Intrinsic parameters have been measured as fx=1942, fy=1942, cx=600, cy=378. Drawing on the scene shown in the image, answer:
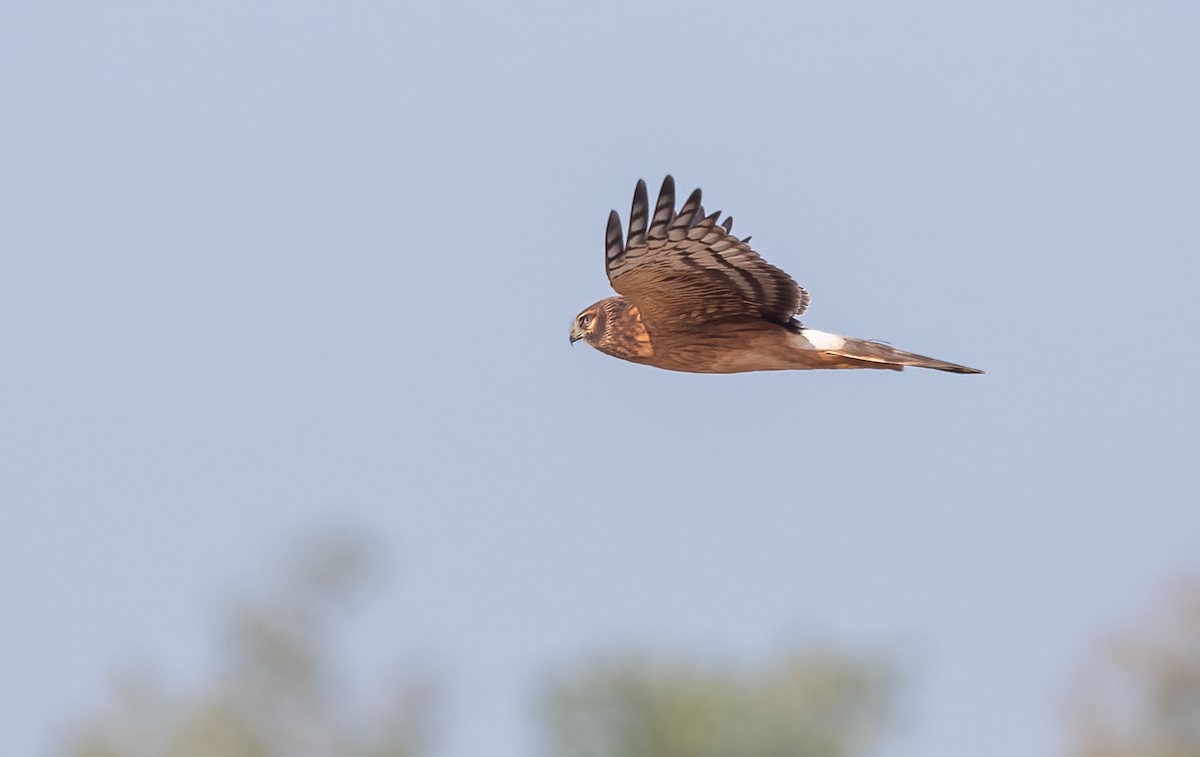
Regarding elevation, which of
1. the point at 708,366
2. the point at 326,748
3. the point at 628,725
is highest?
the point at 708,366

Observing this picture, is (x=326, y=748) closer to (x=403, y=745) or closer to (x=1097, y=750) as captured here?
(x=403, y=745)

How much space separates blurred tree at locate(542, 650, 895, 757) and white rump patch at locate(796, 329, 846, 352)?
41.4 feet

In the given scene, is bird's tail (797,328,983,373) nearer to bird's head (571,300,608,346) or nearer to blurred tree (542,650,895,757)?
bird's head (571,300,608,346)

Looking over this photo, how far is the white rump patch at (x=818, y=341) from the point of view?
812 centimetres

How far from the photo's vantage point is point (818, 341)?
8164mm

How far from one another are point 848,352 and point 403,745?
2023cm

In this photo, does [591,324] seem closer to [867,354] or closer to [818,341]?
[818,341]

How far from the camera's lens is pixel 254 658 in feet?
97.6

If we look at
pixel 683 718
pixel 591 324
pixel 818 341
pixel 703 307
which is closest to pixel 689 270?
pixel 703 307

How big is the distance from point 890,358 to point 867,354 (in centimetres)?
10

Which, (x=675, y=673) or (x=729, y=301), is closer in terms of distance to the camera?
(x=729, y=301)

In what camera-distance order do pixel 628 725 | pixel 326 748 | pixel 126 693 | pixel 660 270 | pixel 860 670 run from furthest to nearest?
pixel 326 748 → pixel 126 693 → pixel 860 670 → pixel 628 725 → pixel 660 270

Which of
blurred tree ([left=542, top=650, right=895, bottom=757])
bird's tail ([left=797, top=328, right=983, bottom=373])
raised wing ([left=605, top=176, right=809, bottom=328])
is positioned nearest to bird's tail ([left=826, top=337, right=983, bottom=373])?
bird's tail ([left=797, top=328, right=983, bottom=373])

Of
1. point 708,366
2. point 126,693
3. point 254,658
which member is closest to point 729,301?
point 708,366
